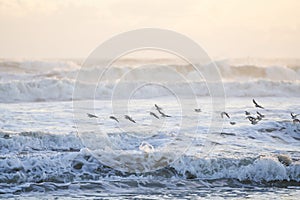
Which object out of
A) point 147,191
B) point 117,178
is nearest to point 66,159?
point 117,178

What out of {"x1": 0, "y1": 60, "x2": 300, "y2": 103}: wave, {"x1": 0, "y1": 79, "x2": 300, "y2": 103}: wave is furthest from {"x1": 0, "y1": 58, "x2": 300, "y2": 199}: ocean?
{"x1": 0, "y1": 60, "x2": 300, "y2": 103}: wave

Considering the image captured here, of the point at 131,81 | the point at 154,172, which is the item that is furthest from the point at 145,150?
the point at 131,81

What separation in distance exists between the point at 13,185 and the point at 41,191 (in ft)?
2.13

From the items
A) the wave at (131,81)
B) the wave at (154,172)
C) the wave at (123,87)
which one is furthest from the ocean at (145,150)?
the wave at (131,81)

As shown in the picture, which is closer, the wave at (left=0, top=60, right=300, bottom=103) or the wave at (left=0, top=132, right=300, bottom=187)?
the wave at (left=0, top=132, right=300, bottom=187)

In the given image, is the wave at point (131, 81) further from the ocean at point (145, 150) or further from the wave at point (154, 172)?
the wave at point (154, 172)

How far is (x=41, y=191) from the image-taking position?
9.40 metres

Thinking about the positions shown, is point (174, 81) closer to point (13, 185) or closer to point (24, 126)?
point (24, 126)

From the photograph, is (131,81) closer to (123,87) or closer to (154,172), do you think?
(123,87)

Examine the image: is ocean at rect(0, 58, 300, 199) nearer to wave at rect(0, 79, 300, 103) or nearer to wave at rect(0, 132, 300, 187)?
wave at rect(0, 132, 300, 187)

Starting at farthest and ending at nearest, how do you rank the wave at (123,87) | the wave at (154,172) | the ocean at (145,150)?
1. the wave at (123,87)
2. the wave at (154,172)
3. the ocean at (145,150)

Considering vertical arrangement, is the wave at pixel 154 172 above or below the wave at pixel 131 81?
below

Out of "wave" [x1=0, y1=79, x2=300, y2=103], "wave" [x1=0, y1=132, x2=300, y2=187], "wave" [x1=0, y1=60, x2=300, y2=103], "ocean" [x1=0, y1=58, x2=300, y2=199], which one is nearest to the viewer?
"ocean" [x1=0, y1=58, x2=300, y2=199]

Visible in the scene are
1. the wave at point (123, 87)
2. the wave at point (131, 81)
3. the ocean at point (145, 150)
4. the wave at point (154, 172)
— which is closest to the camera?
the ocean at point (145, 150)
